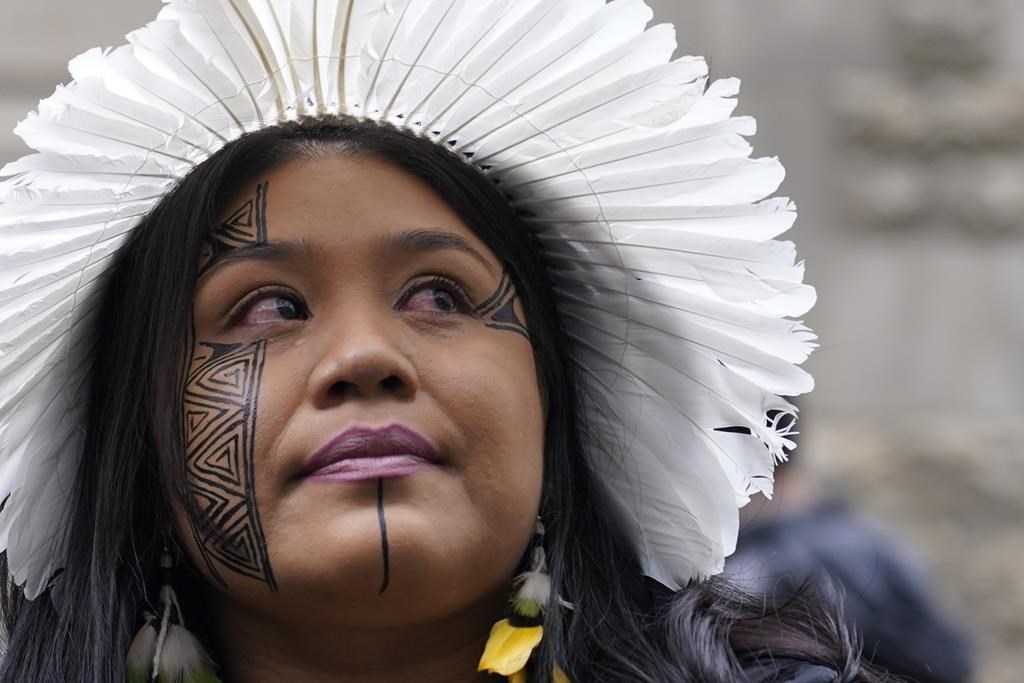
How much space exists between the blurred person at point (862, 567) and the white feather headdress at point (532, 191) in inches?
33.8

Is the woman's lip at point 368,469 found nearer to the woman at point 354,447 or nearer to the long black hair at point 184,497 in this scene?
the woman at point 354,447

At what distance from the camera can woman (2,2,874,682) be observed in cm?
239

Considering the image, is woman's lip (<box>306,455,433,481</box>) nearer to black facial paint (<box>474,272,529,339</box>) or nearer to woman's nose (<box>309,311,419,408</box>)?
woman's nose (<box>309,311,419,408</box>)

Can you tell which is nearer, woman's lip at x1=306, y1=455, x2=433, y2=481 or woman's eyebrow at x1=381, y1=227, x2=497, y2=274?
woman's lip at x1=306, y1=455, x2=433, y2=481

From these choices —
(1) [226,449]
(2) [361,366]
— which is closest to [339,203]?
(2) [361,366]

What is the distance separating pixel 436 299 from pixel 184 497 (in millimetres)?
453

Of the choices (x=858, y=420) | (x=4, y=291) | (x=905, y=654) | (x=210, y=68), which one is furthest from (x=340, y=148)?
(x=858, y=420)

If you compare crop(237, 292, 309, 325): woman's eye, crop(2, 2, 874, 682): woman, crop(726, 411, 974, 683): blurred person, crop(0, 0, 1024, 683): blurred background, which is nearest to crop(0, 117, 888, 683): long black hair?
crop(2, 2, 874, 682): woman

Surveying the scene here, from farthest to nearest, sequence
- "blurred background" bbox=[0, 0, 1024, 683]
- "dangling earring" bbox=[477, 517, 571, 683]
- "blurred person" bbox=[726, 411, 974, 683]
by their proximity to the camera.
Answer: "blurred background" bbox=[0, 0, 1024, 683]
"blurred person" bbox=[726, 411, 974, 683]
"dangling earring" bbox=[477, 517, 571, 683]

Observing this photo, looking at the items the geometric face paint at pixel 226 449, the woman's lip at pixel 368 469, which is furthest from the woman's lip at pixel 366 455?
the geometric face paint at pixel 226 449

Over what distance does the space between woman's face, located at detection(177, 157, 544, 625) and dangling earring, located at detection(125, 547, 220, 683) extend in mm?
97

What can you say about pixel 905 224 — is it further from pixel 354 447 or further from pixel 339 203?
pixel 354 447

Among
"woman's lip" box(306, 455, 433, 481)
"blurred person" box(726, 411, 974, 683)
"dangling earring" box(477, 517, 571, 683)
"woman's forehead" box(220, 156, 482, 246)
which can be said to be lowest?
"blurred person" box(726, 411, 974, 683)

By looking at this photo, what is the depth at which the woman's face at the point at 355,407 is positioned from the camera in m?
2.36
